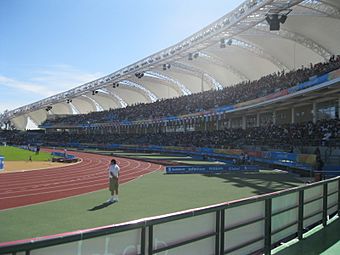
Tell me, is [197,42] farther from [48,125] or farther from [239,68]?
[48,125]

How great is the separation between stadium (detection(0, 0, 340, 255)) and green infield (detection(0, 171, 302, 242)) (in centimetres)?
5

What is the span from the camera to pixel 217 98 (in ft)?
170

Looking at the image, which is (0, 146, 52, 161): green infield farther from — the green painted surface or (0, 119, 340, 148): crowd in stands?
the green painted surface

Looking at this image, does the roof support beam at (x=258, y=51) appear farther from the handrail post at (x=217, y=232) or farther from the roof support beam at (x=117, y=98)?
the roof support beam at (x=117, y=98)

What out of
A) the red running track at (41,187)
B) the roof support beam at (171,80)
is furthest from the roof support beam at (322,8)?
the roof support beam at (171,80)

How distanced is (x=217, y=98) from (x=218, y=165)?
85.2 ft

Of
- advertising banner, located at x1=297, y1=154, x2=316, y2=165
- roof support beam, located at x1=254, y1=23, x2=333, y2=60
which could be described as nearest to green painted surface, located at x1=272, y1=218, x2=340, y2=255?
advertising banner, located at x1=297, y1=154, x2=316, y2=165

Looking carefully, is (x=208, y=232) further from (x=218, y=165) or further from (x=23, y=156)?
(x=23, y=156)

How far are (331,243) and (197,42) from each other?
35.0 m

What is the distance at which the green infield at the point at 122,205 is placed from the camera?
9.62m

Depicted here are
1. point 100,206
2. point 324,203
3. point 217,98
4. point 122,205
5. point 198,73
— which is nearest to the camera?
point 324,203

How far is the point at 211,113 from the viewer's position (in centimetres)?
4931

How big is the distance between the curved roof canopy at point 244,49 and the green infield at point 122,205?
14.7m

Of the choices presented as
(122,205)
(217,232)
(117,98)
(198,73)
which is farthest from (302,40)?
(117,98)
